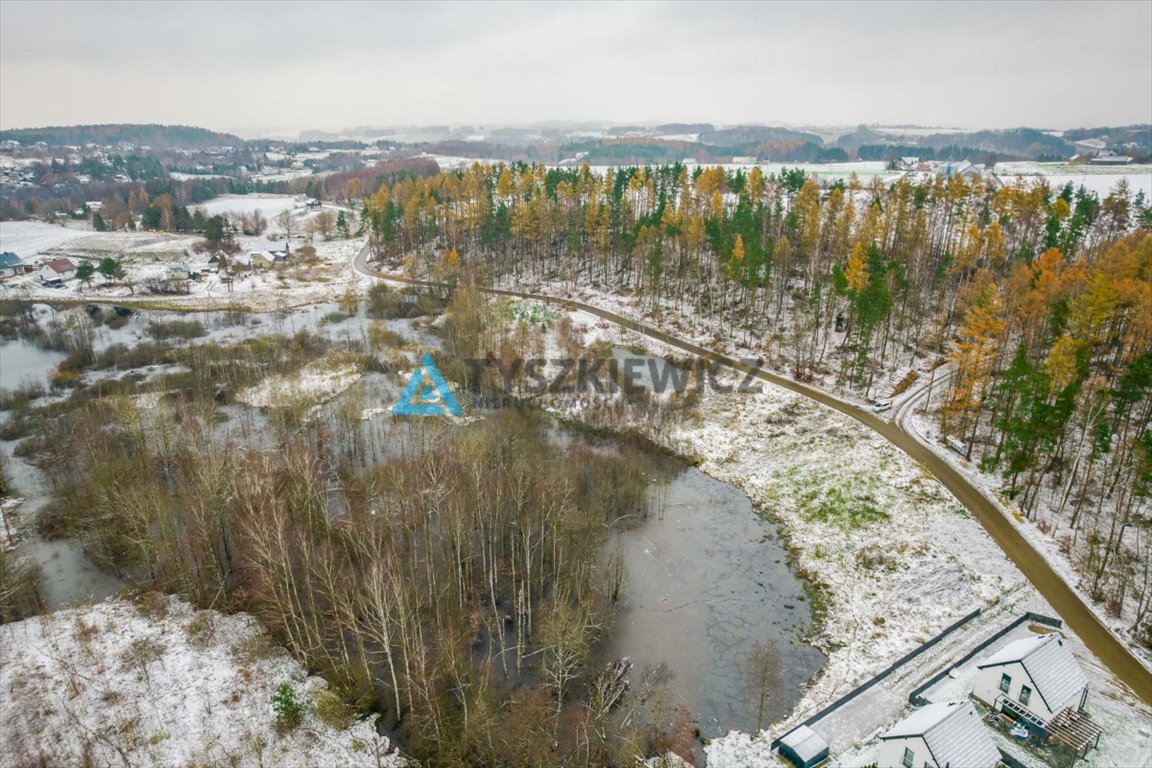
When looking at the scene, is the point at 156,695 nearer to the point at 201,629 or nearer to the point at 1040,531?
the point at 201,629

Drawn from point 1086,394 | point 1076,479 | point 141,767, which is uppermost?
point 1086,394

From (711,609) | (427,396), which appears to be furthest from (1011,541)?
(427,396)

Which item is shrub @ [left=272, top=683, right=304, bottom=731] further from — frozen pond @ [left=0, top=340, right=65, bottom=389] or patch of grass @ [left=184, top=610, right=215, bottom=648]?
frozen pond @ [left=0, top=340, right=65, bottom=389]

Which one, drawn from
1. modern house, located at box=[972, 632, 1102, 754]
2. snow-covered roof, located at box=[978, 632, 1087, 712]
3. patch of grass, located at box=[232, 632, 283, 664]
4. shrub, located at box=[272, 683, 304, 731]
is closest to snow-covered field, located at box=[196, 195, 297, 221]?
patch of grass, located at box=[232, 632, 283, 664]

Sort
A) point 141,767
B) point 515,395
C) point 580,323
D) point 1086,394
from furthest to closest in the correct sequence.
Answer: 1. point 580,323
2. point 515,395
3. point 1086,394
4. point 141,767

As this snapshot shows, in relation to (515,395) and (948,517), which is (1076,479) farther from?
(515,395)

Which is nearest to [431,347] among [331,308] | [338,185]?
[331,308]

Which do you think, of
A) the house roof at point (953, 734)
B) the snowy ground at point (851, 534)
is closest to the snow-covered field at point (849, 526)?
the snowy ground at point (851, 534)
